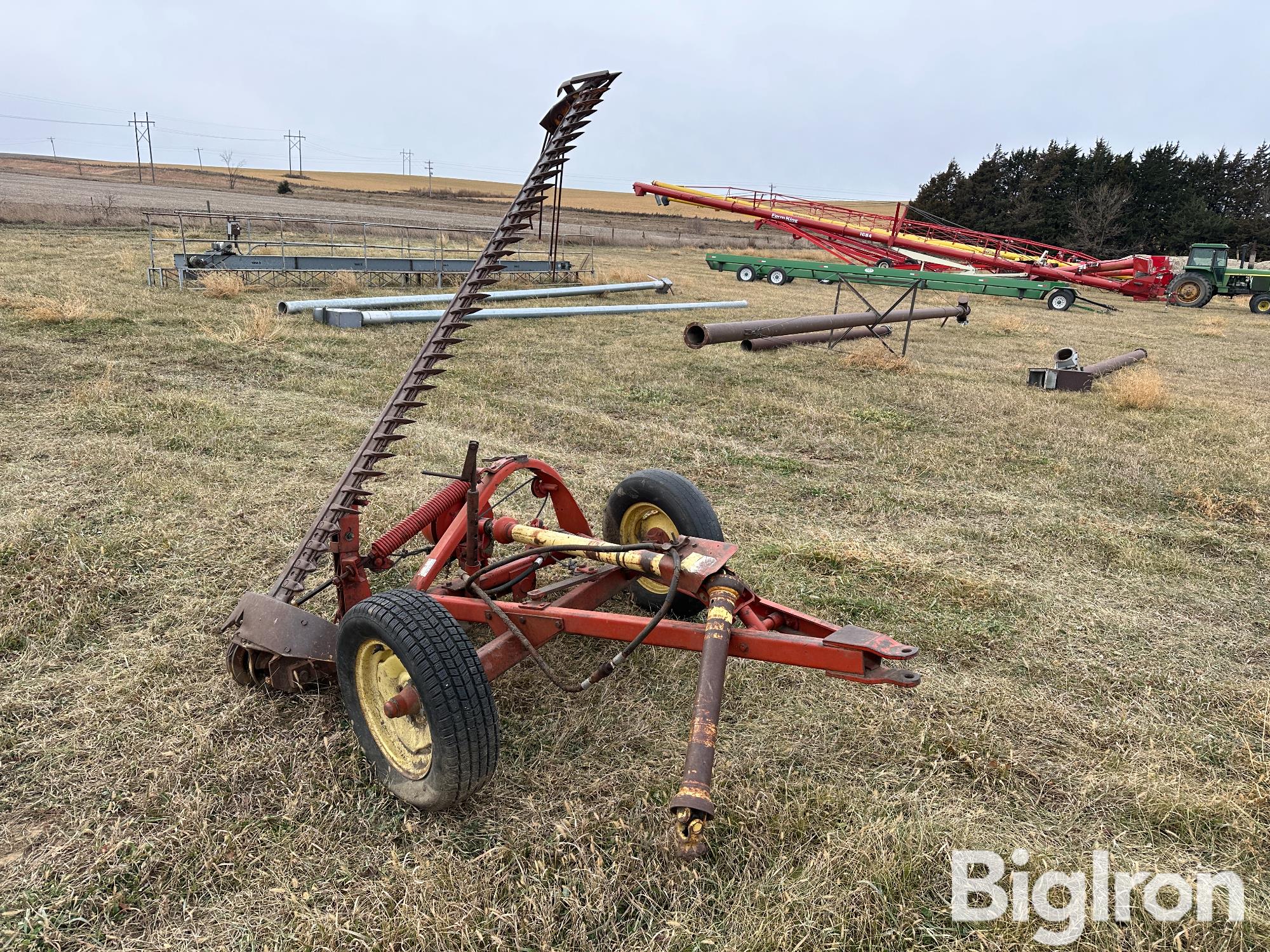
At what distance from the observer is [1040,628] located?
3562 mm

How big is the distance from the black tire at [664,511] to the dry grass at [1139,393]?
681cm

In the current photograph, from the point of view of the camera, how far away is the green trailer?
64.2ft

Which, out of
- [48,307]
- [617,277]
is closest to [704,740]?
[48,307]

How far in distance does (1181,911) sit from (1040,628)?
1.67m

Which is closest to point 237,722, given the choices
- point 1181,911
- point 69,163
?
point 1181,911

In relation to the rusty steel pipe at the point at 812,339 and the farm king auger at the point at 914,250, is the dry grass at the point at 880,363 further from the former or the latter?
the farm king auger at the point at 914,250

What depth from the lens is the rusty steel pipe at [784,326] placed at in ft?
22.2

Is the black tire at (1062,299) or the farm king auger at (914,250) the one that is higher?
the farm king auger at (914,250)

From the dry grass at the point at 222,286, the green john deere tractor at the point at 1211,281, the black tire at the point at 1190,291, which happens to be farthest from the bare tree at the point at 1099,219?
the dry grass at the point at 222,286

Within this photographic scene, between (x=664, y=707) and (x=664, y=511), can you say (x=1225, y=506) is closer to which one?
(x=664, y=511)

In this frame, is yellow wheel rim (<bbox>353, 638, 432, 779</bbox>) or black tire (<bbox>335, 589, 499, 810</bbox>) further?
yellow wheel rim (<bbox>353, 638, 432, 779</bbox>)

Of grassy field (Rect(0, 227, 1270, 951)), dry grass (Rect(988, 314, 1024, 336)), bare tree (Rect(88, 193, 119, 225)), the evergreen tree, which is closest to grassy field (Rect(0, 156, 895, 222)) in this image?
the evergreen tree

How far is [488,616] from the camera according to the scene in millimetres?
2717

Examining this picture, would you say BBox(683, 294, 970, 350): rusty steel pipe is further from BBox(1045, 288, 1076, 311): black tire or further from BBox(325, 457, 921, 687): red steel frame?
BBox(1045, 288, 1076, 311): black tire
